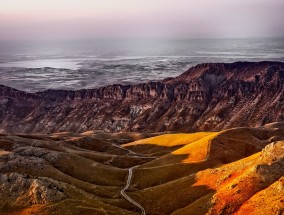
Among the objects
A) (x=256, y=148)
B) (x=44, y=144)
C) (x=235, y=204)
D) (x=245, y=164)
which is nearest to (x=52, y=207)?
(x=235, y=204)

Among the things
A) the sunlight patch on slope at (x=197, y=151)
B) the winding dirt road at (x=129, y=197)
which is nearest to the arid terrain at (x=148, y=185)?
the winding dirt road at (x=129, y=197)

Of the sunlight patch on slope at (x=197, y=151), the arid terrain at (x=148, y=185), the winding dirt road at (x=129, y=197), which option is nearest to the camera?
the arid terrain at (x=148, y=185)

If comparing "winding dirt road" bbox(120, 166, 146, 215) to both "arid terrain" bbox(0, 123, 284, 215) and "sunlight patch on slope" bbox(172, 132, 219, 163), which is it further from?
"sunlight patch on slope" bbox(172, 132, 219, 163)

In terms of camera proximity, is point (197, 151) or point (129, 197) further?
point (197, 151)

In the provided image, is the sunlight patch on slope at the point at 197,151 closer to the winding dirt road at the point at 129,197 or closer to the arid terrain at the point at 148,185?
the arid terrain at the point at 148,185

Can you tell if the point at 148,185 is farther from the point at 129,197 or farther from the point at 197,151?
the point at 197,151

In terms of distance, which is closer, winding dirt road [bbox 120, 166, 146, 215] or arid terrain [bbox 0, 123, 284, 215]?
arid terrain [bbox 0, 123, 284, 215]

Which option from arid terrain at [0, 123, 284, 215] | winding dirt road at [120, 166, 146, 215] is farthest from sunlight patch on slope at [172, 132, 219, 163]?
winding dirt road at [120, 166, 146, 215]

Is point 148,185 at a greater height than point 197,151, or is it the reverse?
point 197,151

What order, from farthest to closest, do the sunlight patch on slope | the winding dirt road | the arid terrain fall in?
1. the sunlight patch on slope
2. the winding dirt road
3. the arid terrain

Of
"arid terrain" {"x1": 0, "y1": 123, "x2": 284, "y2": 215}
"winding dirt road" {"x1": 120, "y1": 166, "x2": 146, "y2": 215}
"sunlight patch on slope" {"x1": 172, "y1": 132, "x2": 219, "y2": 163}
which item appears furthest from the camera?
"sunlight patch on slope" {"x1": 172, "y1": 132, "x2": 219, "y2": 163}

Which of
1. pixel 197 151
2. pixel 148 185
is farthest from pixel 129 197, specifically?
pixel 197 151
